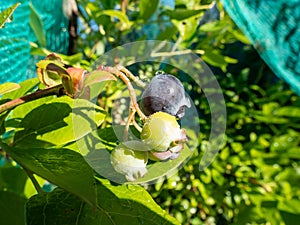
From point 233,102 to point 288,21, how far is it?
3.37 ft

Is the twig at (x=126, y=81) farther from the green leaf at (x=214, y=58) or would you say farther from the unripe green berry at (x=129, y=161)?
the green leaf at (x=214, y=58)

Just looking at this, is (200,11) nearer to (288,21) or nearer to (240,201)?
(288,21)

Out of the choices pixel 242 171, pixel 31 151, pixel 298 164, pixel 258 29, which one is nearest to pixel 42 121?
pixel 31 151

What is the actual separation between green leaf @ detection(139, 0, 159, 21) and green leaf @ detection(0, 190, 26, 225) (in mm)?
675

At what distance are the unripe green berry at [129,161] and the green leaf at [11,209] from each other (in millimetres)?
161

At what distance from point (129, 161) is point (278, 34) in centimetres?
78

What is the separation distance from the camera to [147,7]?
47.4 inches

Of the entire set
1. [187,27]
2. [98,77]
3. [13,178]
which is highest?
[98,77]

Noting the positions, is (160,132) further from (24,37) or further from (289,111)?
(289,111)

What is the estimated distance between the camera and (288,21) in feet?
3.75

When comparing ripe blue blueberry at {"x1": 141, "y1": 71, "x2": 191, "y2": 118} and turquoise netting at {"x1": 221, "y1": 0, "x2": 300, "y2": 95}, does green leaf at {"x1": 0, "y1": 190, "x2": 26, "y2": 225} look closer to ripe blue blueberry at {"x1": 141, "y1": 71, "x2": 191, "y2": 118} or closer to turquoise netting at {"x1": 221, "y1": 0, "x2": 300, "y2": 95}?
ripe blue blueberry at {"x1": 141, "y1": 71, "x2": 191, "y2": 118}

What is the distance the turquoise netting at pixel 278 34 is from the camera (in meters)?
1.11

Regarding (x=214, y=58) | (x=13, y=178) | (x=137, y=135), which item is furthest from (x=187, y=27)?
(x=137, y=135)

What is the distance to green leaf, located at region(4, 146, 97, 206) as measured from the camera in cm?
38
